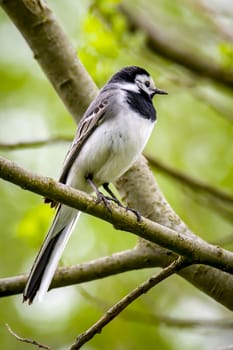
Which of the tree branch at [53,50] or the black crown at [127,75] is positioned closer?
the tree branch at [53,50]

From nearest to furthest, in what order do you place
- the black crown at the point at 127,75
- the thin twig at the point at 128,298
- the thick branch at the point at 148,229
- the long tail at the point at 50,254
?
the thick branch at the point at 148,229
the thin twig at the point at 128,298
the long tail at the point at 50,254
the black crown at the point at 127,75

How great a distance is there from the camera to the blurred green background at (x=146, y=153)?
4.92 meters

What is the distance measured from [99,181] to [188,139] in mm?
2818

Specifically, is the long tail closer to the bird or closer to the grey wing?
the bird

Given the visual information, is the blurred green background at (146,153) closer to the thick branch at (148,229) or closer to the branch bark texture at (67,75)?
the branch bark texture at (67,75)

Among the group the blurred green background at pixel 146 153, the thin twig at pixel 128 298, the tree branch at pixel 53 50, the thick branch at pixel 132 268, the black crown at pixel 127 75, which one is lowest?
the blurred green background at pixel 146 153

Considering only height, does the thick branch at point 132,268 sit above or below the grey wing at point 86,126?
below

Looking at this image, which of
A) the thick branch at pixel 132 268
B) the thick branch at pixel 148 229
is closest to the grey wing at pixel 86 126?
the thick branch at pixel 132 268

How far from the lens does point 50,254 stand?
354cm

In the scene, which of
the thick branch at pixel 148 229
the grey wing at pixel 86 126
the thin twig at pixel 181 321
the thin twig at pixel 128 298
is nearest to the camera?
the thick branch at pixel 148 229

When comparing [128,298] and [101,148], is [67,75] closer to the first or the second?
[101,148]

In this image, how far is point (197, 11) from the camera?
5480 mm

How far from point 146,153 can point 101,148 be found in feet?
3.29

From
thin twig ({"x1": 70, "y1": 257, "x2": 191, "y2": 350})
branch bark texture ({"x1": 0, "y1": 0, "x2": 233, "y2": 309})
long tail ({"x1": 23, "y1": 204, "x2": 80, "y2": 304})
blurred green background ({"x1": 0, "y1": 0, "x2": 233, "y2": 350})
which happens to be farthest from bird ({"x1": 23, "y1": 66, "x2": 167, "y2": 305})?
thin twig ({"x1": 70, "y1": 257, "x2": 191, "y2": 350})
